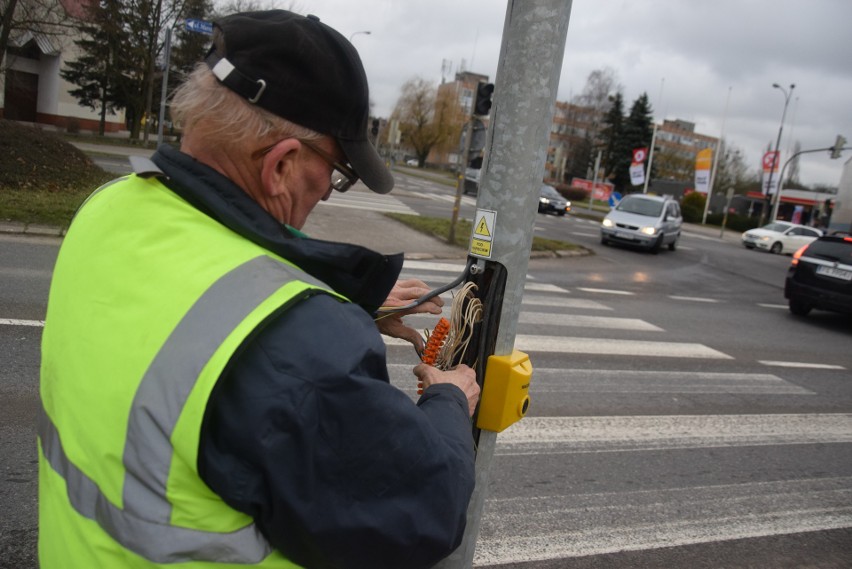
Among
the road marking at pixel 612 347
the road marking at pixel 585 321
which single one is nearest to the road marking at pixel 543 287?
the road marking at pixel 585 321

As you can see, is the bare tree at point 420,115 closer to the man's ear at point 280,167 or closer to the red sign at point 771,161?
the red sign at point 771,161

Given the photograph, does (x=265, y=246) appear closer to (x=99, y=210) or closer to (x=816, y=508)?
(x=99, y=210)

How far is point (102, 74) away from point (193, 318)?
40.9 meters

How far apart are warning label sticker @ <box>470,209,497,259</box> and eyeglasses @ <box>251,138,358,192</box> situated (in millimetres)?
468

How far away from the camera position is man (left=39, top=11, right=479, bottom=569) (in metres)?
1.11

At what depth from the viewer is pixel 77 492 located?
4.00 ft

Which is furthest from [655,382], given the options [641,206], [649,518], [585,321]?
[641,206]

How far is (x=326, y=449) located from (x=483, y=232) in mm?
1018

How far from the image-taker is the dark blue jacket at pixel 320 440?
1107 millimetres

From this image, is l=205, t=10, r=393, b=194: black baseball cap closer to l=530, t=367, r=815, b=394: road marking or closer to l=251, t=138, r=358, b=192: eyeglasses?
l=251, t=138, r=358, b=192: eyeglasses

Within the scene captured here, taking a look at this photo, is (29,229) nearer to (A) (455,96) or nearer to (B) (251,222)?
(B) (251,222)

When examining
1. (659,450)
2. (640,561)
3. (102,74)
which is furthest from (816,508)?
(102,74)

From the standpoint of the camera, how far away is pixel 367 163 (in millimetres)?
1537

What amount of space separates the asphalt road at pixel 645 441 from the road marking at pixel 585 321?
0.04 metres
